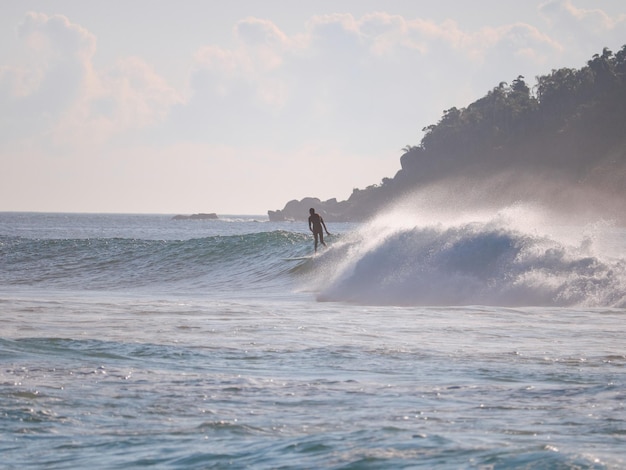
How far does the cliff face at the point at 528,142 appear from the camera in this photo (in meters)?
138

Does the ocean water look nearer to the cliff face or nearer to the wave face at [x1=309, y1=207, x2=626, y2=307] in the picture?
the wave face at [x1=309, y1=207, x2=626, y2=307]

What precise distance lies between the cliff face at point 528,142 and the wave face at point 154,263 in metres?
97.4

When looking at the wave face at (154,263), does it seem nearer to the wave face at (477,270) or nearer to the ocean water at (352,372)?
the wave face at (477,270)

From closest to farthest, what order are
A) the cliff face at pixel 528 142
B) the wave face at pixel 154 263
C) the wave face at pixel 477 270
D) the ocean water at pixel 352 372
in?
the ocean water at pixel 352 372 → the wave face at pixel 477 270 → the wave face at pixel 154 263 → the cliff face at pixel 528 142

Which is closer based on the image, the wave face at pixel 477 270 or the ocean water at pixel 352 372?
the ocean water at pixel 352 372

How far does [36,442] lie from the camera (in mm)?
6543

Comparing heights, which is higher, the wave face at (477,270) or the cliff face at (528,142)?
the cliff face at (528,142)

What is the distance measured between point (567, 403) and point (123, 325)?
307 inches

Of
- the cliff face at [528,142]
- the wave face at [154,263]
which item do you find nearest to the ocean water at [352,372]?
the wave face at [154,263]

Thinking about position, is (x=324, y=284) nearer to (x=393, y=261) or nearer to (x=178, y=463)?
(x=393, y=261)

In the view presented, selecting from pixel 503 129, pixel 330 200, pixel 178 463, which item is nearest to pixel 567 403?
pixel 178 463

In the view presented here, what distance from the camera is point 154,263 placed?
34.6 metres

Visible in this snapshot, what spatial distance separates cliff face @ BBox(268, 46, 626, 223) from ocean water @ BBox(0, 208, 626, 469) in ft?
372

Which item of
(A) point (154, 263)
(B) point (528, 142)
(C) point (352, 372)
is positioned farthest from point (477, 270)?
(B) point (528, 142)
